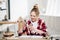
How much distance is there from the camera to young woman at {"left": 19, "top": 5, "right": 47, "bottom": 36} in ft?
5.51

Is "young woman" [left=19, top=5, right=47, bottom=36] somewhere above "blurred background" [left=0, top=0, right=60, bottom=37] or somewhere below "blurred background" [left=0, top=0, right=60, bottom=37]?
below

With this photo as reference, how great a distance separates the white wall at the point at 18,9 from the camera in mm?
1659

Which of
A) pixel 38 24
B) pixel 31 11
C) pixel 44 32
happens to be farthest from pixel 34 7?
pixel 44 32

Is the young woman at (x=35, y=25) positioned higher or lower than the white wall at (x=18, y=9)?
lower

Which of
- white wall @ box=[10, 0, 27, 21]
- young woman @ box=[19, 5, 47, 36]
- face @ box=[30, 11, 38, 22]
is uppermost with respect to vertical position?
white wall @ box=[10, 0, 27, 21]

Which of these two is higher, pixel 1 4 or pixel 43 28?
pixel 1 4

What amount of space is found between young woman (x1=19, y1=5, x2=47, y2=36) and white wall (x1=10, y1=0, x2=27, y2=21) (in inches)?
3.9

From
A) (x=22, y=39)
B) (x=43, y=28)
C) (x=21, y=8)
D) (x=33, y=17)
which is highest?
(x=21, y=8)

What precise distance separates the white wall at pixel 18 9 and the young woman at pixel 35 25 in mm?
99

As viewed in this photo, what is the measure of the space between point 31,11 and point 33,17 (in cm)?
7

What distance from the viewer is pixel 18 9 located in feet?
5.47

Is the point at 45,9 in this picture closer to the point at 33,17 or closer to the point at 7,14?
the point at 33,17

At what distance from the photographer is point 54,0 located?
1599mm

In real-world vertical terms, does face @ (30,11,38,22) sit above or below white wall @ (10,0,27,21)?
below
